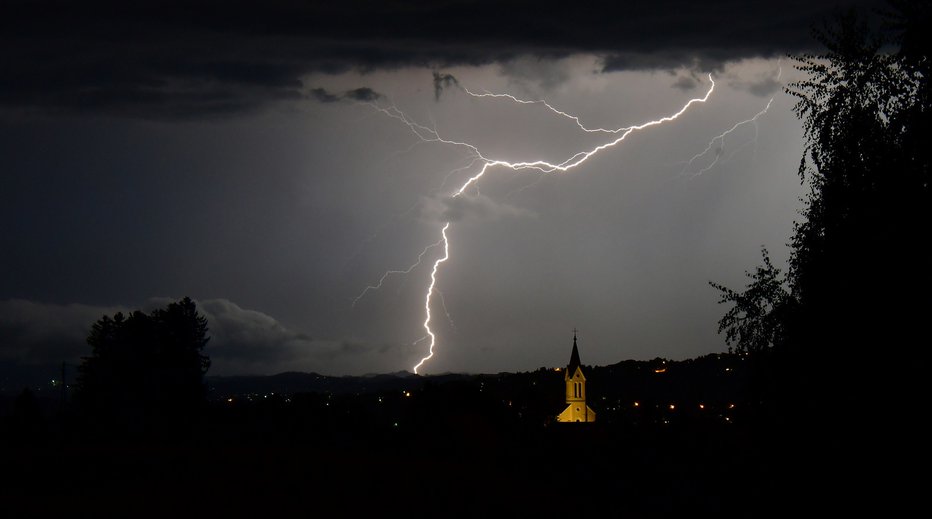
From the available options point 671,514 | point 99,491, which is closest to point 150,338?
point 99,491

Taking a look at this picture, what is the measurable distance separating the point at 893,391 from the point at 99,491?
12855 mm

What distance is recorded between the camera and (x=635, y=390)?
181 metres

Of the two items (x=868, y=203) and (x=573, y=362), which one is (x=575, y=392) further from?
(x=868, y=203)

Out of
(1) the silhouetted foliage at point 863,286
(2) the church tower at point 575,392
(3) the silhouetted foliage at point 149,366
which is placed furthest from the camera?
(2) the church tower at point 575,392

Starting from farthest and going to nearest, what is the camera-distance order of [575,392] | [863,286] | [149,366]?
[575,392]
[149,366]
[863,286]

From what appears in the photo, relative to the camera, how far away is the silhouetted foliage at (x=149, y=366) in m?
58.8

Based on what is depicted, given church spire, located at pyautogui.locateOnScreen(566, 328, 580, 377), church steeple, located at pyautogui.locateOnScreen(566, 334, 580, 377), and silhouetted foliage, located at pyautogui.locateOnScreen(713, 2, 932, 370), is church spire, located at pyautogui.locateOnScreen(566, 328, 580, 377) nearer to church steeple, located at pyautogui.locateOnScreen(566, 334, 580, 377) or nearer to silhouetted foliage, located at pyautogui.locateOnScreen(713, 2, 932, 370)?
church steeple, located at pyautogui.locateOnScreen(566, 334, 580, 377)

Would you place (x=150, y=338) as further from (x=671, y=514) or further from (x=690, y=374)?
(x=690, y=374)

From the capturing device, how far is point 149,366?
59406 mm

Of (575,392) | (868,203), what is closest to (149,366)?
(868,203)

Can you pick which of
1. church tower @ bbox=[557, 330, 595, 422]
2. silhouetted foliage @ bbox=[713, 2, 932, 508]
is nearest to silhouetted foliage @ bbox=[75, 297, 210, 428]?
silhouetted foliage @ bbox=[713, 2, 932, 508]

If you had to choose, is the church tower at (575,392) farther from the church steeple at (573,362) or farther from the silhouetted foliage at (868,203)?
the silhouetted foliage at (868,203)

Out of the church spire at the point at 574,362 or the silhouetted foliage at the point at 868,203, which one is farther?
the church spire at the point at 574,362

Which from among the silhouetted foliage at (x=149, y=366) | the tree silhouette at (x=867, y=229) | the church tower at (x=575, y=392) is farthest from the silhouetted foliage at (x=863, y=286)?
the church tower at (x=575, y=392)
